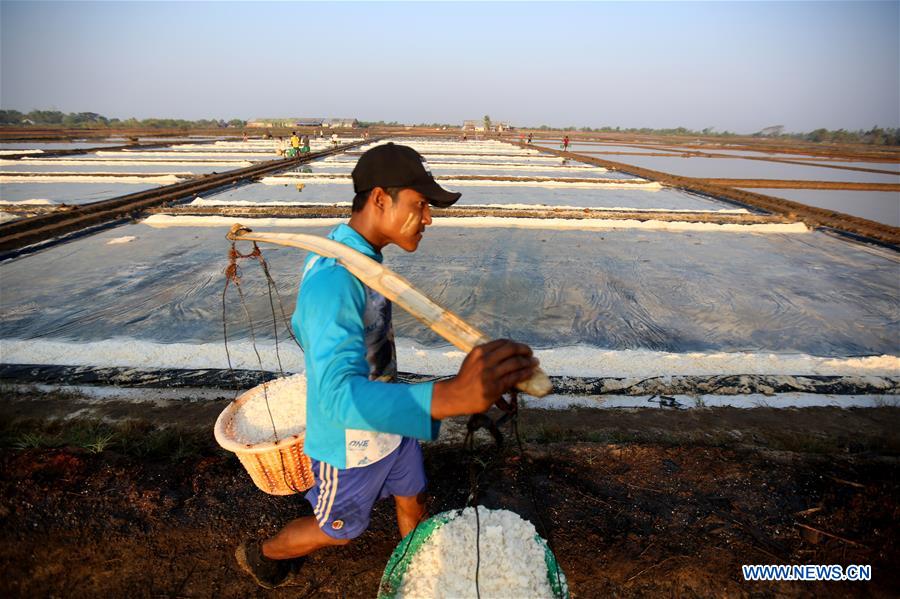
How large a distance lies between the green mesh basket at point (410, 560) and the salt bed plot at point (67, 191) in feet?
31.8

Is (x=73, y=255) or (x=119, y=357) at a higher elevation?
(x=73, y=255)

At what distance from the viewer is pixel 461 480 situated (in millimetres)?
1980

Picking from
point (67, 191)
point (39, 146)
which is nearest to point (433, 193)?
point (67, 191)

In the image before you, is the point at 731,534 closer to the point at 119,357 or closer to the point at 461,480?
the point at 461,480

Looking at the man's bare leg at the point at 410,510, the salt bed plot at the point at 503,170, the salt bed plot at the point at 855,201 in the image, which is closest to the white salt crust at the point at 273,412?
the man's bare leg at the point at 410,510

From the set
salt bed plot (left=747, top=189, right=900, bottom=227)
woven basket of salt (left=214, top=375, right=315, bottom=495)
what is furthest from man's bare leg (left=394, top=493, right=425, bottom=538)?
salt bed plot (left=747, top=189, right=900, bottom=227)

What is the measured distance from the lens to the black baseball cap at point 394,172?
107 cm

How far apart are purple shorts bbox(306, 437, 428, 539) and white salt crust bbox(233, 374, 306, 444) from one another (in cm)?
73

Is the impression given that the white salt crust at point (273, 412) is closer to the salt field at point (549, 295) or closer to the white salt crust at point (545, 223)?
the salt field at point (549, 295)

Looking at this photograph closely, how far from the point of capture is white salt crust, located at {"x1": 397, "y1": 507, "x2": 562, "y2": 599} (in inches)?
52.1

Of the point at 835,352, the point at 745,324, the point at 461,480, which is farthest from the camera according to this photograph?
the point at 745,324

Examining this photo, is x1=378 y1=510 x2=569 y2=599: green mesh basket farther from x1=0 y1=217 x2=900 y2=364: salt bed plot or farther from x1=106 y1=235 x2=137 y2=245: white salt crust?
x1=106 y1=235 x2=137 y2=245: white salt crust

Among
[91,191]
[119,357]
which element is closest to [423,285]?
[119,357]

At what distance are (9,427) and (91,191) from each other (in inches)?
369
